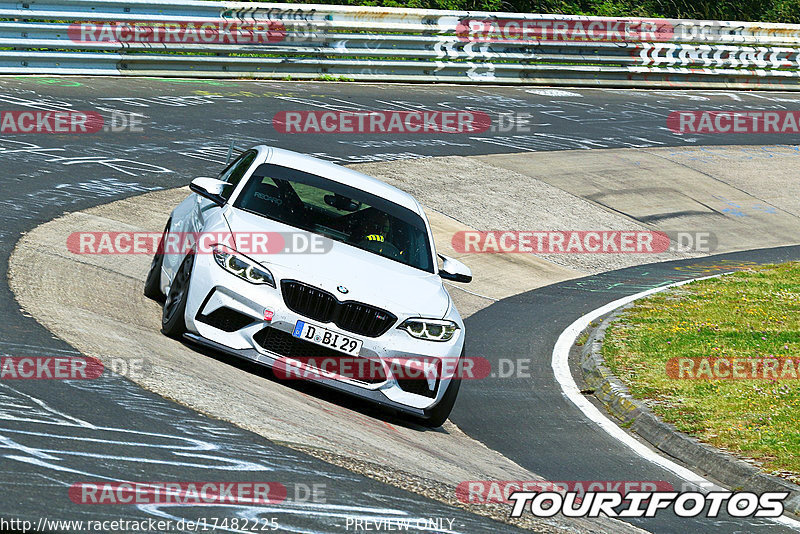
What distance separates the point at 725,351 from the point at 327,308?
5.02 meters

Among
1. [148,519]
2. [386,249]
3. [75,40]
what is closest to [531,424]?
[386,249]

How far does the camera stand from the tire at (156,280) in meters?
9.32

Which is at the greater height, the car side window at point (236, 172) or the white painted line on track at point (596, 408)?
the car side window at point (236, 172)

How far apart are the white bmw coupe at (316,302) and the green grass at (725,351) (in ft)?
7.40

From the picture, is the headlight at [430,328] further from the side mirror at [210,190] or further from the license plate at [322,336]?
the side mirror at [210,190]

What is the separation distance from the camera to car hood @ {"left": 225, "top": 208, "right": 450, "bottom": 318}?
7.68 metres

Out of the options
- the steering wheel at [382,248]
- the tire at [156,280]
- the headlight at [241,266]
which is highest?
the headlight at [241,266]

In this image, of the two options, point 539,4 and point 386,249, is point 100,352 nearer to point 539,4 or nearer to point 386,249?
point 386,249

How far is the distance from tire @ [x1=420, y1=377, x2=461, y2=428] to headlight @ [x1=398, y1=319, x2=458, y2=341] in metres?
0.34

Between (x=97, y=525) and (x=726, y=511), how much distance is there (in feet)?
13.8

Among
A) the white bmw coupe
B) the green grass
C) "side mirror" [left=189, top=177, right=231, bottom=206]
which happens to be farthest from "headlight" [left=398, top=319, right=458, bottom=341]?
the green grass

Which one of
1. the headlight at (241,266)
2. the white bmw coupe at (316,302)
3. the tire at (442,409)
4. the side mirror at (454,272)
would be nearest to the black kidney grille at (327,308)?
the white bmw coupe at (316,302)

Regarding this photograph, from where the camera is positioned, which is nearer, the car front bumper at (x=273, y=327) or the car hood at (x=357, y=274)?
the car front bumper at (x=273, y=327)

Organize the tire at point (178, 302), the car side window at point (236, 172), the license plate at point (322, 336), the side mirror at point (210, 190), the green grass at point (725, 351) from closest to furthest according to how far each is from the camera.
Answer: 1. the license plate at point (322, 336)
2. the tire at point (178, 302)
3. the green grass at point (725, 351)
4. the side mirror at point (210, 190)
5. the car side window at point (236, 172)
